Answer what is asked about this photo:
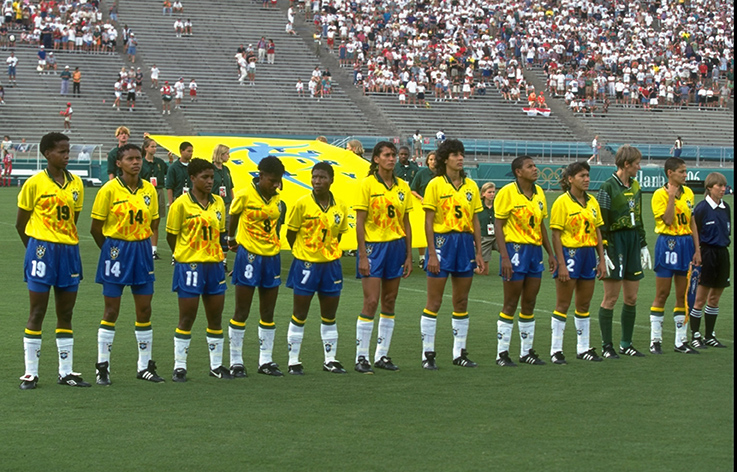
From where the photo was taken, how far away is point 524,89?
50031mm

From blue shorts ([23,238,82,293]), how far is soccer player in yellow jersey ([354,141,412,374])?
2.31 meters

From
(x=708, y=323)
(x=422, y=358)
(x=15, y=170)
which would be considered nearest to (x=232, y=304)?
(x=422, y=358)

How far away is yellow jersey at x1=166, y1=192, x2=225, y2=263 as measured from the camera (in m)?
8.36

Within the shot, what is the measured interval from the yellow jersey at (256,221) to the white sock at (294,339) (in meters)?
0.63

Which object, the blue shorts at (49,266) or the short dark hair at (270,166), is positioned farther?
the short dark hair at (270,166)

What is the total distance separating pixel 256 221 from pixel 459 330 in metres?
2.02

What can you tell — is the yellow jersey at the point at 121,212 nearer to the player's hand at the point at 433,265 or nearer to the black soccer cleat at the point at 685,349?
the player's hand at the point at 433,265

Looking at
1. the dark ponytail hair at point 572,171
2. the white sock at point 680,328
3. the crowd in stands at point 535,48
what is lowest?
the white sock at point 680,328

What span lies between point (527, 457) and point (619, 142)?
42.2m

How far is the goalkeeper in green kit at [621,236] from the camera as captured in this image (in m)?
9.70

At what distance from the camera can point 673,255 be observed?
10133mm

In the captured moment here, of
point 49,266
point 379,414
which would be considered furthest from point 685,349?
point 49,266

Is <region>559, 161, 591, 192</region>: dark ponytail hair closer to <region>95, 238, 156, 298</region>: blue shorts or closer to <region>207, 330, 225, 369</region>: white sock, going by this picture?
<region>207, 330, 225, 369</region>: white sock

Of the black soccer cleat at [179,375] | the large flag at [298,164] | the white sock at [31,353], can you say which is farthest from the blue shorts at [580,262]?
the large flag at [298,164]
